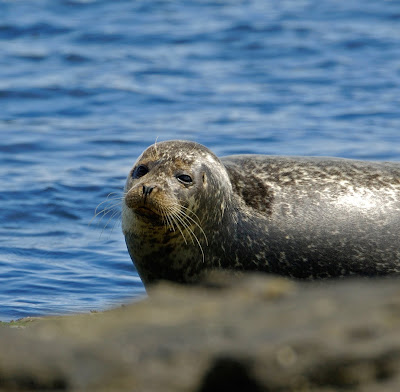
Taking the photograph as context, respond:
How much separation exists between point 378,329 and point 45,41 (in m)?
17.7

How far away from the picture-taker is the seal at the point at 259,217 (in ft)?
24.0

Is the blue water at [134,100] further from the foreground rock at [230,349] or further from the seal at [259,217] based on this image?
the foreground rock at [230,349]

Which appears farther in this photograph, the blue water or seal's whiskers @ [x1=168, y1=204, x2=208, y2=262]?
the blue water

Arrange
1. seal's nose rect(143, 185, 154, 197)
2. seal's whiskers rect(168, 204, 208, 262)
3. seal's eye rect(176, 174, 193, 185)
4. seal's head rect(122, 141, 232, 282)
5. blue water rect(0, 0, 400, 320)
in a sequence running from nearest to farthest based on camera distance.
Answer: seal's nose rect(143, 185, 154, 197)
seal's whiskers rect(168, 204, 208, 262)
seal's head rect(122, 141, 232, 282)
seal's eye rect(176, 174, 193, 185)
blue water rect(0, 0, 400, 320)

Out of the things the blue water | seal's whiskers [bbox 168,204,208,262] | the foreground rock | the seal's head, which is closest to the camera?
the foreground rock

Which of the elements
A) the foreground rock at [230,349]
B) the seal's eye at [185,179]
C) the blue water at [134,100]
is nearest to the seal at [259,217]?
the seal's eye at [185,179]

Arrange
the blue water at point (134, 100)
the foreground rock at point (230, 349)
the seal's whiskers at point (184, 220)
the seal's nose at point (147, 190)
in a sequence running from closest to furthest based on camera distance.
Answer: the foreground rock at point (230, 349) < the seal's nose at point (147, 190) < the seal's whiskers at point (184, 220) < the blue water at point (134, 100)

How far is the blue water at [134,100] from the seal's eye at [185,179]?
1.29m

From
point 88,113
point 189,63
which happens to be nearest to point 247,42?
point 189,63

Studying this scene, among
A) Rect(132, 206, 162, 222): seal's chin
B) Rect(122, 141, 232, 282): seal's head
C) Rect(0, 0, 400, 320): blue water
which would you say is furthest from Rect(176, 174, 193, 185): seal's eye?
Rect(0, 0, 400, 320): blue water

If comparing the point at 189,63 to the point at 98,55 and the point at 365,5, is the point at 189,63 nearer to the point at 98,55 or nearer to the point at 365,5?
the point at 98,55

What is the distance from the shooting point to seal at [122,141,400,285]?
7.31 m

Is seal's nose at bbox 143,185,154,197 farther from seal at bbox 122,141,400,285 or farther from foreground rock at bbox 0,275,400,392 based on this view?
foreground rock at bbox 0,275,400,392

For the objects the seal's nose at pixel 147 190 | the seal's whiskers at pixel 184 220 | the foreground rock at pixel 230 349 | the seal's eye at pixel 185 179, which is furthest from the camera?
the seal's eye at pixel 185 179
